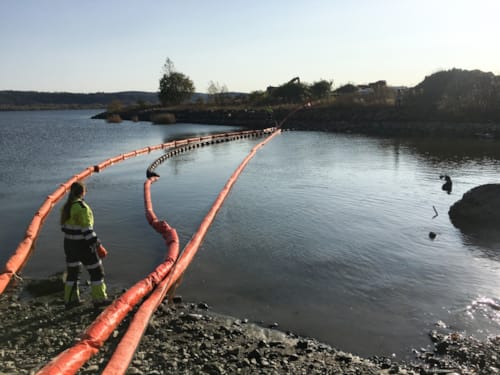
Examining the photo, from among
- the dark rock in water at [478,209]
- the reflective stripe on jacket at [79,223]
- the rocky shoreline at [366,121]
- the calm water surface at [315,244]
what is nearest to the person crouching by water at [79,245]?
the reflective stripe on jacket at [79,223]

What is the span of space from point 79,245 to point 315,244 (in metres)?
6.18

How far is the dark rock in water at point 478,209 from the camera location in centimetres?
1332

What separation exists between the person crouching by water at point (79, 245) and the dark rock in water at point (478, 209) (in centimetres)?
1043

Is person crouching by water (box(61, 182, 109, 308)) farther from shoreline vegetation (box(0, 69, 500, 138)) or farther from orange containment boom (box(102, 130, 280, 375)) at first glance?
shoreline vegetation (box(0, 69, 500, 138))

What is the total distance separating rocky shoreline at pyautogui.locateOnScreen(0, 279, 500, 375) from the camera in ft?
20.1

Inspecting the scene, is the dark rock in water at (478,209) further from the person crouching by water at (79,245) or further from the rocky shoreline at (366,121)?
the rocky shoreline at (366,121)

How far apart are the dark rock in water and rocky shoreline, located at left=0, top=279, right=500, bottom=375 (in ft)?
23.2

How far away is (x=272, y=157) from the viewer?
2930cm

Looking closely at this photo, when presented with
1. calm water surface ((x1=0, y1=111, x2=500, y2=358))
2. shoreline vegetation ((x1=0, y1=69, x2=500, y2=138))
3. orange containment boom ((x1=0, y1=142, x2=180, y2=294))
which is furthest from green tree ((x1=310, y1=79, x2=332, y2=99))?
orange containment boom ((x1=0, y1=142, x2=180, y2=294))

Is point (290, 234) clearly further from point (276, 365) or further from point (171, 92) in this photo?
point (171, 92)

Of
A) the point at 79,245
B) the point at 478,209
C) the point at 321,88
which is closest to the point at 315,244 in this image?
the point at 478,209

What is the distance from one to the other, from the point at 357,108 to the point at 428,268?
157 feet

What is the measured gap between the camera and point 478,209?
543 inches

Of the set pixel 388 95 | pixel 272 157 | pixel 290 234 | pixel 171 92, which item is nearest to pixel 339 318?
pixel 290 234
